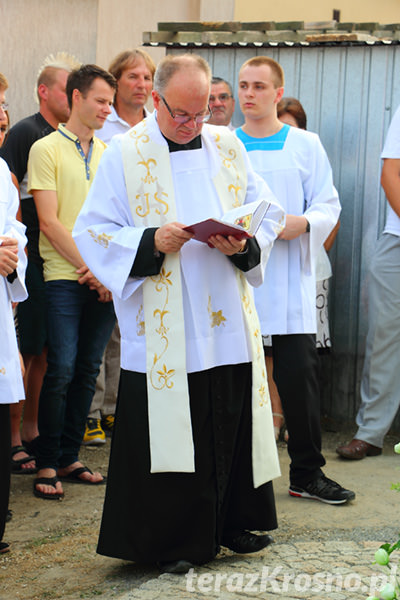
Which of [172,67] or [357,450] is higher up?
[172,67]

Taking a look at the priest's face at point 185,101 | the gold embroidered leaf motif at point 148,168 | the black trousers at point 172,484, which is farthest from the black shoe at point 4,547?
the priest's face at point 185,101

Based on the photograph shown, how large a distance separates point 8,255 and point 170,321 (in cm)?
93

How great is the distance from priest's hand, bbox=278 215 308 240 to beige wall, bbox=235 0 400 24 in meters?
8.78

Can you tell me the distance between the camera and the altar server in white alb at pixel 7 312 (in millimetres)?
4570

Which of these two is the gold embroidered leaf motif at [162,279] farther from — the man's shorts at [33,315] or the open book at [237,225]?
the man's shorts at [33,315]

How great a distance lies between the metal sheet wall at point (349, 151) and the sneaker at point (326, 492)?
7.20 ft

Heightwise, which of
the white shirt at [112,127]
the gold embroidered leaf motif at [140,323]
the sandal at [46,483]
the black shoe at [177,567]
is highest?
the white shirt at [112,127]

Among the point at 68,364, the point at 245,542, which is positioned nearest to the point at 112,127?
the point at 68,364

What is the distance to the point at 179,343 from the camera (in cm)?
430

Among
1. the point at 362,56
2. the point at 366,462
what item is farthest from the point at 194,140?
the point at 362,56

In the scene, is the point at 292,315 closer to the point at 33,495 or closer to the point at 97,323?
the point at 97,323

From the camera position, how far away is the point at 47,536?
510cm

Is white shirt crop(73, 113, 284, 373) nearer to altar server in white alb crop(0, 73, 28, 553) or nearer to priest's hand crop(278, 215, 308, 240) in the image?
altar server in white alb crop(0, 73, 28, 553)

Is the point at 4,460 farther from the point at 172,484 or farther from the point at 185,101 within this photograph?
the point at 185,101
